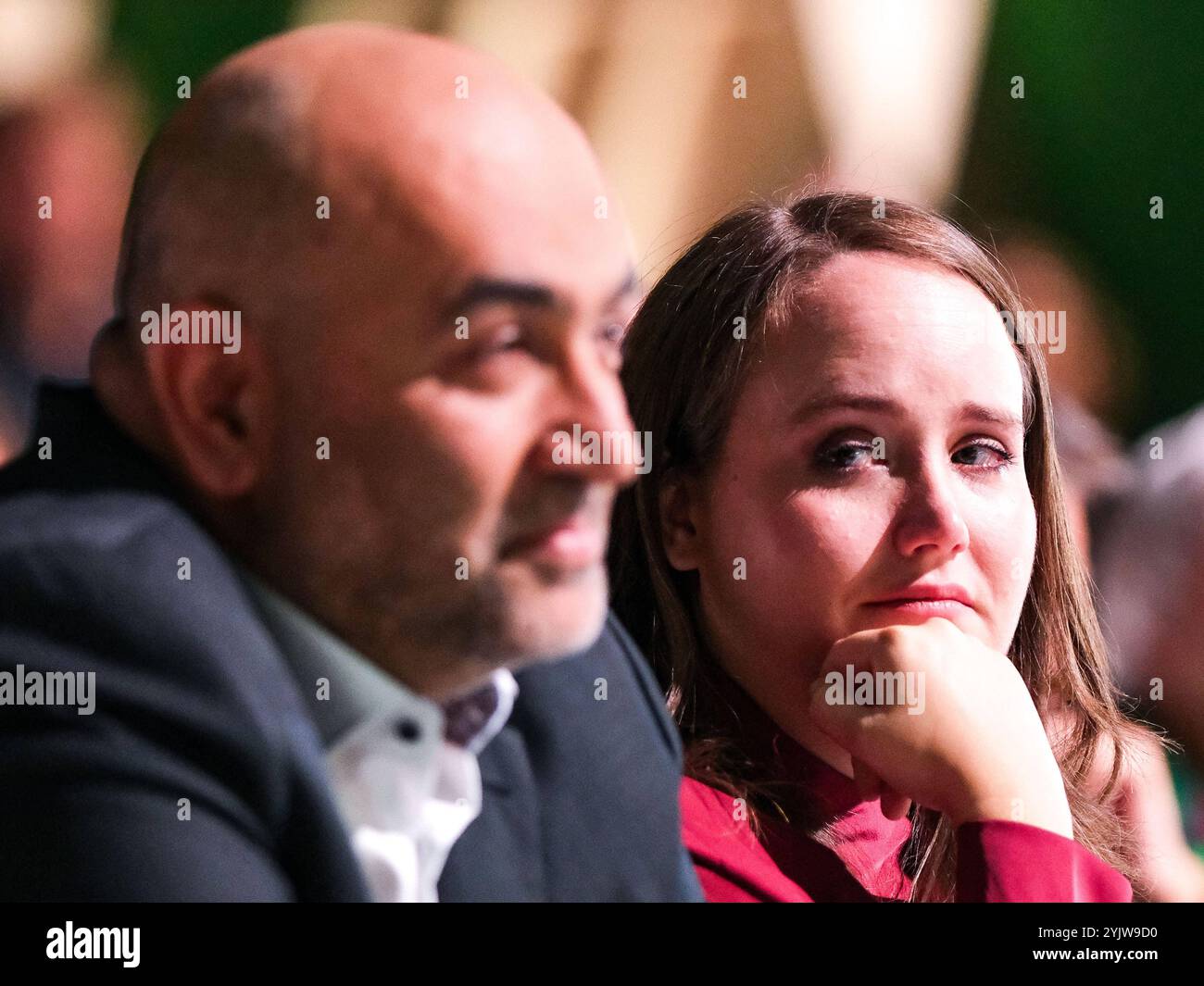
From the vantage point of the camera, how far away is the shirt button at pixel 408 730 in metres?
1.21

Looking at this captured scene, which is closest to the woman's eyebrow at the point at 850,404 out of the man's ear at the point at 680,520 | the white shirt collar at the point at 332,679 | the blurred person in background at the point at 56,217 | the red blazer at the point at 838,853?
the man's ear at the point at 680,520

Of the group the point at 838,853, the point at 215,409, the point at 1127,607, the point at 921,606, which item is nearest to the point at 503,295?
the point at 215,409

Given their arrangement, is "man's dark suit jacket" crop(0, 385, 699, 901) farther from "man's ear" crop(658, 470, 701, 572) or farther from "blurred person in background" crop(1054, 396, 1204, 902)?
"blurred person in background" crop(1054, 396, 1204, 902)

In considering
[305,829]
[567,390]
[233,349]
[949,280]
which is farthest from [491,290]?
[949,280]

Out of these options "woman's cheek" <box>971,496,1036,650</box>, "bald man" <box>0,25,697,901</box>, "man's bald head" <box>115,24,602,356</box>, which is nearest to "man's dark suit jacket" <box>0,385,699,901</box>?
"bald man" <box>0,25,697,901</box>

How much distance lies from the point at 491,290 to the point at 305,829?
43 centimetres

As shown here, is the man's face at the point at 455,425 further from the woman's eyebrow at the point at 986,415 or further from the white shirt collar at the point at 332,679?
the woman's eyebrow at the point at 986,415

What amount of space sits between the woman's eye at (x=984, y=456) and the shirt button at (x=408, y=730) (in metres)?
0.67

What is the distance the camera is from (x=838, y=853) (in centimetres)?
158

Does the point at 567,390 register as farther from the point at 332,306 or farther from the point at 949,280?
the point at 949,280

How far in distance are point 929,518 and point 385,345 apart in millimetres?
628

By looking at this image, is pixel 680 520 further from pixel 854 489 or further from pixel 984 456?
pixel 984 456
